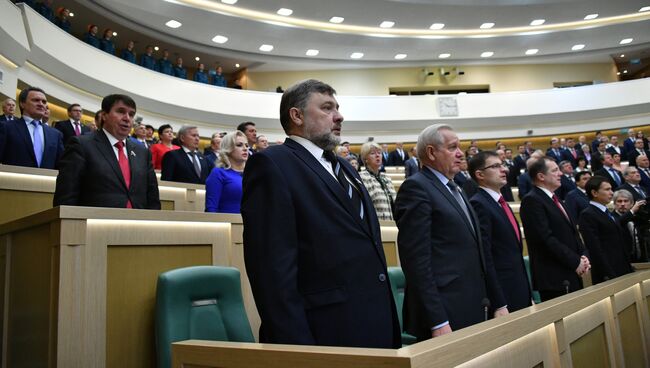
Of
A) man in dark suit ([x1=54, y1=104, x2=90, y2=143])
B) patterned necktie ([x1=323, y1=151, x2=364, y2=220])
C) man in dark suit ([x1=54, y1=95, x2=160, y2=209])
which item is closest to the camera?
patterned necktie ([x1=323, y1=151, x2=364, y2=220])

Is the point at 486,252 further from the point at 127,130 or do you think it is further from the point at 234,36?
the point at 234,36

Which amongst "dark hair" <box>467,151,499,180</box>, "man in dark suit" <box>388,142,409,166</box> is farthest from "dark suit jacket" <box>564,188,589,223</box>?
"man in dark suit" <box>388,142,409,166</box>

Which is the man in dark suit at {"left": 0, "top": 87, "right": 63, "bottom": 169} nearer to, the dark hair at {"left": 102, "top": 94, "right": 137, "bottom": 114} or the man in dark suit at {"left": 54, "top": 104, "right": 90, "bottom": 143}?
the man in dark suit at {"left": 54, "top": 104, "right": 90, "bottom": 143}

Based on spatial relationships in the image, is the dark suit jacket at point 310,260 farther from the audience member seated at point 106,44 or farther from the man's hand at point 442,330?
the audience member seated at point 106,44

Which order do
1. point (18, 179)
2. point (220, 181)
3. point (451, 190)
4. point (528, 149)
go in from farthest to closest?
point (528, 149), point (18, 179), point (220, 181), point (451, 190)

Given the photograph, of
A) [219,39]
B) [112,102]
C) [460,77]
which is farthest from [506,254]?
[460,77]

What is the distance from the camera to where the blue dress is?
3.21 meters

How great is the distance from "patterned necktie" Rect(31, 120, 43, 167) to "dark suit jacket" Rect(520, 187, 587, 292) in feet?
12.7

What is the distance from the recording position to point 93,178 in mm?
2631

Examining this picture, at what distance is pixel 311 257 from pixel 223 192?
6.20ft

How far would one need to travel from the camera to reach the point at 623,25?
14.4 metres

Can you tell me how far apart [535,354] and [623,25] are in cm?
1564

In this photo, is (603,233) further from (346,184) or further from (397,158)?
(397,158)

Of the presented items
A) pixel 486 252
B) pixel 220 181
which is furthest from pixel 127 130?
pixel 486 252
